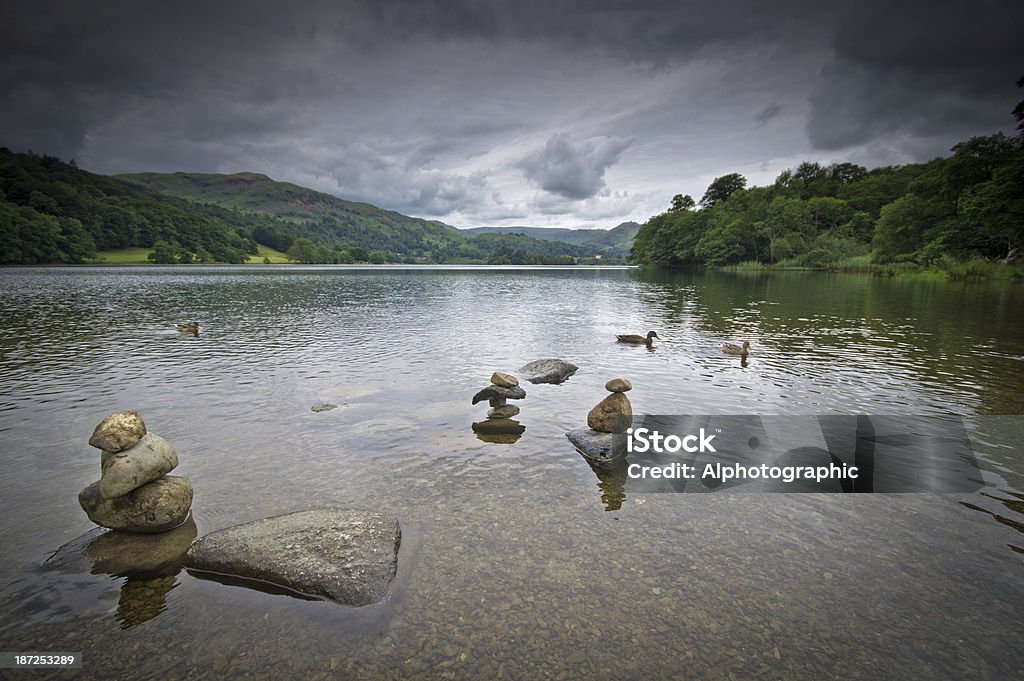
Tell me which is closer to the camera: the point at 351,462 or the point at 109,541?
the point at 109,541

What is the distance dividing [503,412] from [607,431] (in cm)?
419

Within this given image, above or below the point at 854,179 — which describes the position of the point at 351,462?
below

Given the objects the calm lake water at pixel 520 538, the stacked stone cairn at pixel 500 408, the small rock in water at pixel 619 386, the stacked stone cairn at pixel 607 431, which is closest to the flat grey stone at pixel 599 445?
the stacked stone cairn at pixel 607 431

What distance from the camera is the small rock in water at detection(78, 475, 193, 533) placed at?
8.80m

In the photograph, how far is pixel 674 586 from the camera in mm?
7387

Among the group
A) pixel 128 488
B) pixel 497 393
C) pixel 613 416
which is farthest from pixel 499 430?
pixel 128 488

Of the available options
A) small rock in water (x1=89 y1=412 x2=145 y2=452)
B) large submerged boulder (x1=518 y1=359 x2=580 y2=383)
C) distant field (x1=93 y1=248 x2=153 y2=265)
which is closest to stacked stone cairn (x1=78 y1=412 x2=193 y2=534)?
small rock in water (x1=89 y1=412 x2=145 y2=452)

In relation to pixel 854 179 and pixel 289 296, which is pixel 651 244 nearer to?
pixel 854 179

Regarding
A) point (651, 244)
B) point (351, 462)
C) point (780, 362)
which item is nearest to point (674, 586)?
point (351, 462)

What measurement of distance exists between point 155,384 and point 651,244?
658 ft

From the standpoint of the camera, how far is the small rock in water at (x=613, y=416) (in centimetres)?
1338

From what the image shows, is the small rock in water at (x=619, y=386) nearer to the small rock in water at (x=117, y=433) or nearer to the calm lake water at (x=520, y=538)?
the calm lake water at (x=520, y=538)

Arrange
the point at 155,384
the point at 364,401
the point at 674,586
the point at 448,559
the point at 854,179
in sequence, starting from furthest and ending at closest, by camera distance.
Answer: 1. the point at 854,179
2. the point at 155,384
3. the point at 364,401
4. the point at 448,559
5. the point at 674,586

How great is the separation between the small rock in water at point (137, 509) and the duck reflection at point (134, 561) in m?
0.23
